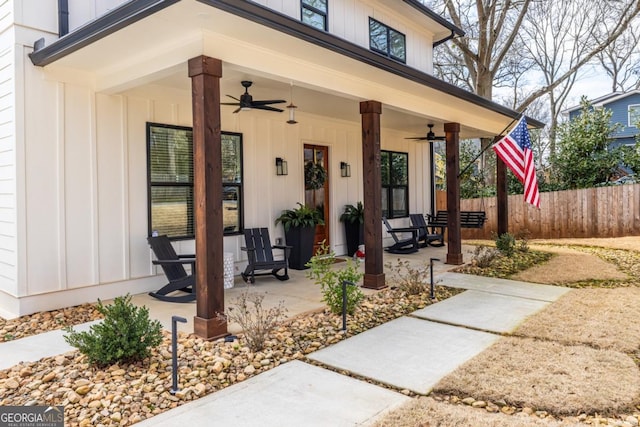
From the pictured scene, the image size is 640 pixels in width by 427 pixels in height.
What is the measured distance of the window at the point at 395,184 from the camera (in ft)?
34.1

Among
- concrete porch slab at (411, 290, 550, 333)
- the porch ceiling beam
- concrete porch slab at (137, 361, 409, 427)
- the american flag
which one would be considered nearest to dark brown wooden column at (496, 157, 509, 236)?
the american flag

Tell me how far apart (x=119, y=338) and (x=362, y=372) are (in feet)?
6.17

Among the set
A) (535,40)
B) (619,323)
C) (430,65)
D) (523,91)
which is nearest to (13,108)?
(619,323)

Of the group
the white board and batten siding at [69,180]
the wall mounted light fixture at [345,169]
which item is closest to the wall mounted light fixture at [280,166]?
the wall mounted light fixture at [345,169]

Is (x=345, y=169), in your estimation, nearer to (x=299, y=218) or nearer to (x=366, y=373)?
(x=299, y=218)

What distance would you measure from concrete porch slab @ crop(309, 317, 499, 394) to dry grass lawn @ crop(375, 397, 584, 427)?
0.31m

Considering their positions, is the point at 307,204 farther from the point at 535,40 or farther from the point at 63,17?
the point at 535,40

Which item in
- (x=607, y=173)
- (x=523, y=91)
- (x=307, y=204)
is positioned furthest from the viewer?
(x=523, y=91)

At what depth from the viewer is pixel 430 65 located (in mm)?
10625

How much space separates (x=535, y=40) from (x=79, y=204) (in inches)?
887

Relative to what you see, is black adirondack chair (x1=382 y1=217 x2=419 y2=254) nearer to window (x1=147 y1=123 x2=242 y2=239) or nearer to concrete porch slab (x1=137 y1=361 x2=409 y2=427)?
window (x1=147 y1=123 x2=242 y2=239)

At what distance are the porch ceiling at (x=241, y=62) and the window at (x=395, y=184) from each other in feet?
10.7

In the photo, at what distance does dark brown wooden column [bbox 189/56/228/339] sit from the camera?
3.94 m

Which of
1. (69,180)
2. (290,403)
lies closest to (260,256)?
(69,180)
